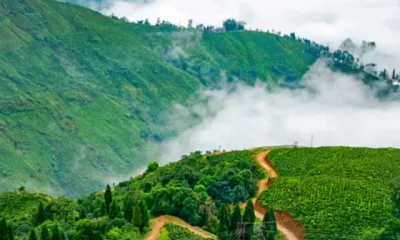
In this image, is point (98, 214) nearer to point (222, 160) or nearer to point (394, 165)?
point (222, 160)

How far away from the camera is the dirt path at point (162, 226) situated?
77188mm

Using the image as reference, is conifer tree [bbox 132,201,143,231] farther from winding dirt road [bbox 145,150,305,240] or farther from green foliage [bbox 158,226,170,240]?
green foliage [bbox 158,226,170,240]

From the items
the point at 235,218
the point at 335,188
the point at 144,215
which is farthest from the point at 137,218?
the point at 335,188

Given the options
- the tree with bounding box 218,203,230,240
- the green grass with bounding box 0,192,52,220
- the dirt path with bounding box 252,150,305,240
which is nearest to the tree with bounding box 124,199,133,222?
the tree with bounding box 218,203,230,240

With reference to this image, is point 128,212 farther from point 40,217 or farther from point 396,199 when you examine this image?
point 396,199

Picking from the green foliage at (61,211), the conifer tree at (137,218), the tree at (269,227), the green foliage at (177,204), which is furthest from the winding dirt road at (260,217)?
the green foliage at (61,211)

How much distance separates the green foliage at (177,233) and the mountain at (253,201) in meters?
0.11

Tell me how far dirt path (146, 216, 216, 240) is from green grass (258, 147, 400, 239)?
12.8m

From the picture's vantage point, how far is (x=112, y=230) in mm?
73500

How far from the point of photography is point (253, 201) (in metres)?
99.2

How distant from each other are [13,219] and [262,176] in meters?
39.9

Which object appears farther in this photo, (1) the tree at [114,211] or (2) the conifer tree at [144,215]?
(1) the tree at [114,211]

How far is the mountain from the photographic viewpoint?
77.6 meters

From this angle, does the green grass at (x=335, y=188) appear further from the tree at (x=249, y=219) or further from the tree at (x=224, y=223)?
the tree at (x=224, y=223)
